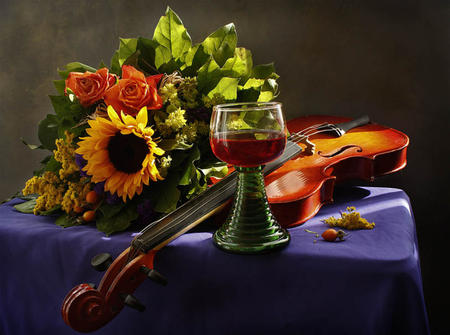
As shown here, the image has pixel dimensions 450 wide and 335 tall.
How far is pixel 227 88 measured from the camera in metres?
0.91

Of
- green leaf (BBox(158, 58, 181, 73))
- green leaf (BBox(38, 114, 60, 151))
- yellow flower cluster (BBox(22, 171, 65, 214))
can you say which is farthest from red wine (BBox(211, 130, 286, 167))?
green leaf (BBox(38, 114, 60, 151))

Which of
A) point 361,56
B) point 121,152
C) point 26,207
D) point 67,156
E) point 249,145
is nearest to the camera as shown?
point 249,145

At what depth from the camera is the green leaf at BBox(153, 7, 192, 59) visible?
3.07 feet

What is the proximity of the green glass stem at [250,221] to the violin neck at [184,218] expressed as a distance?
0.17ft

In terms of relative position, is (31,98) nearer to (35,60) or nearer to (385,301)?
(35,60)

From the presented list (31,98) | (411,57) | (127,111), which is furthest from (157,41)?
(31,98)

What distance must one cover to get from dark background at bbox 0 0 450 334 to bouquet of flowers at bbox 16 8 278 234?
0.45 meters

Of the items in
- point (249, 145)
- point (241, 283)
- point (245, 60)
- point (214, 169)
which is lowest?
point (241, 283)

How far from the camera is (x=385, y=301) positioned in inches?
23.9

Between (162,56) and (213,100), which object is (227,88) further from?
(162,56)

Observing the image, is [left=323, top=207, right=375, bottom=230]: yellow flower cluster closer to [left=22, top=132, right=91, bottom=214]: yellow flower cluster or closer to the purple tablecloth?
the purple tablecloth

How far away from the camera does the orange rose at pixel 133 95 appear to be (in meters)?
0.79

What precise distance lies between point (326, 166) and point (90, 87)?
593 millimetres

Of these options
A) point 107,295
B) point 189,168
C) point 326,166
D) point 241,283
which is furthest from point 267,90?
point 107,295
